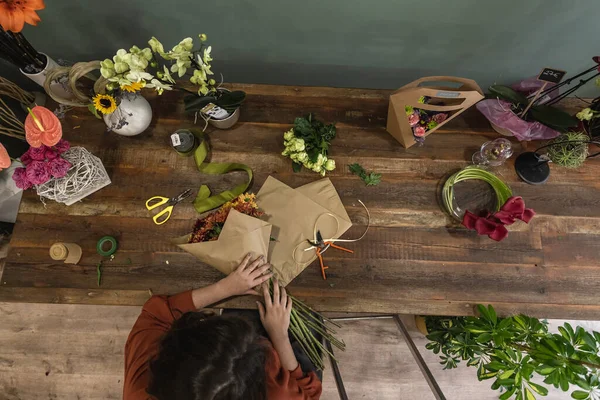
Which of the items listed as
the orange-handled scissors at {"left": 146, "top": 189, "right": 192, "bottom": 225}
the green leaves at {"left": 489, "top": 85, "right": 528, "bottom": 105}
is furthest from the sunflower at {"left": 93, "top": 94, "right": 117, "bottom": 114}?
the green leaves at {"left": 489, "top": 85, "right": 528, "bottom": 105}

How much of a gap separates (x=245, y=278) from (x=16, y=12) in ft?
3.21

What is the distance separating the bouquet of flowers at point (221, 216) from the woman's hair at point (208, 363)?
255 mm

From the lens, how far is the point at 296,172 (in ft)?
4.37

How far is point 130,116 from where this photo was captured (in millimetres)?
1221

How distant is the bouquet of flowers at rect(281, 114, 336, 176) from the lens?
1267 millimetres

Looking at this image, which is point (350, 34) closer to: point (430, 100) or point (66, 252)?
point (430, 100)

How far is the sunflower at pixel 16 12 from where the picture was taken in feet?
2.92

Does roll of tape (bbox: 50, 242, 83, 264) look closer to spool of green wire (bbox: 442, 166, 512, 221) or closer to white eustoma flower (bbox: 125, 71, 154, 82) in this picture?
white eustoma flower (bbox: 125, 71, 154, 82)

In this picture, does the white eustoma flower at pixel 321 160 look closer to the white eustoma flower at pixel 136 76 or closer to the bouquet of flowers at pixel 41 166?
the white eustoma flower at pixel 136 76

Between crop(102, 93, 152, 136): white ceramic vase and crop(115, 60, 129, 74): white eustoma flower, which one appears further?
crop(102, 93, 152, 136): white ceramic vase

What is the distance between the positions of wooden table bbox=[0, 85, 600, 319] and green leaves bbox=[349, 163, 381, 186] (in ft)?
0.08

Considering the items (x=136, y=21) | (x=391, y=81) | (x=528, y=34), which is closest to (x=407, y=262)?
(x=391, y=81)

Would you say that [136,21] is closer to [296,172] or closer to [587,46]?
[296,172]

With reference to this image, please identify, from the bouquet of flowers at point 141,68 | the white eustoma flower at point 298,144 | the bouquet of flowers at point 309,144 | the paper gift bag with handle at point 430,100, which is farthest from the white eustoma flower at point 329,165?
the bouquet of flowers at point 141,68
